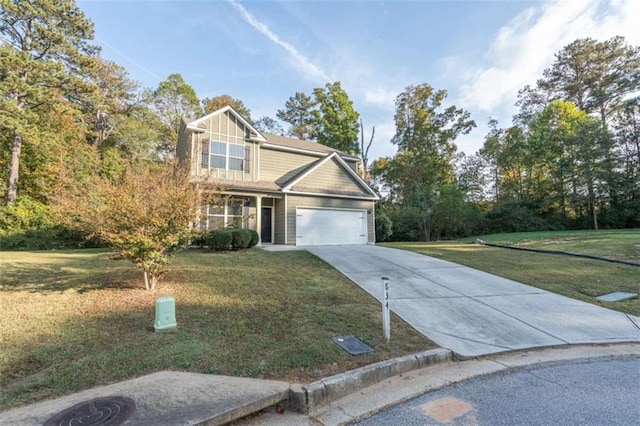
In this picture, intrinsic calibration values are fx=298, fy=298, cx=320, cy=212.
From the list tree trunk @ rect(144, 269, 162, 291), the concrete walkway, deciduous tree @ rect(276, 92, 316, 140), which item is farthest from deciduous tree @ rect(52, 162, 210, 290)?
deciduous tree @ rect(276, 92, 316, 140)

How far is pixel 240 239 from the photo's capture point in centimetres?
1099

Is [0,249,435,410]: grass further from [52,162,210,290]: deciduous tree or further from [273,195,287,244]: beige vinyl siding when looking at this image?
[273,195,287,244]: beige vinyl siding

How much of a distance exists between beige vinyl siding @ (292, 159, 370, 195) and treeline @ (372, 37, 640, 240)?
688 centimetres

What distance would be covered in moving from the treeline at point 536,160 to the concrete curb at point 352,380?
18532 millimetres

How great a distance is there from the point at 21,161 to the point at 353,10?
21604 mm

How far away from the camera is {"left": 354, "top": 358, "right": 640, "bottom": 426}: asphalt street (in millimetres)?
2467

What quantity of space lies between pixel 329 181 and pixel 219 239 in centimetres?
678

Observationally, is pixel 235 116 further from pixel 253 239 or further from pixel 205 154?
pixel 253 239

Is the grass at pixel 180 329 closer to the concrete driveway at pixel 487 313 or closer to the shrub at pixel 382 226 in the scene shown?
the concrete driveway at pixel 487 313

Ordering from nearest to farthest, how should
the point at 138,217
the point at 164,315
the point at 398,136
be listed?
the point at 164,315 < the point at 138,217 < the point at 398,136

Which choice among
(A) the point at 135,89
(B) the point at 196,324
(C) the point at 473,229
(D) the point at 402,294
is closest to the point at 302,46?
(D) the point at 402,294

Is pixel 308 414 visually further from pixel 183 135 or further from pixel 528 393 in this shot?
pixel 183 135

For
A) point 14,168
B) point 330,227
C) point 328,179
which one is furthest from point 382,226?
point 14,168

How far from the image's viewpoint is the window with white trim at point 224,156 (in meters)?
13.7
